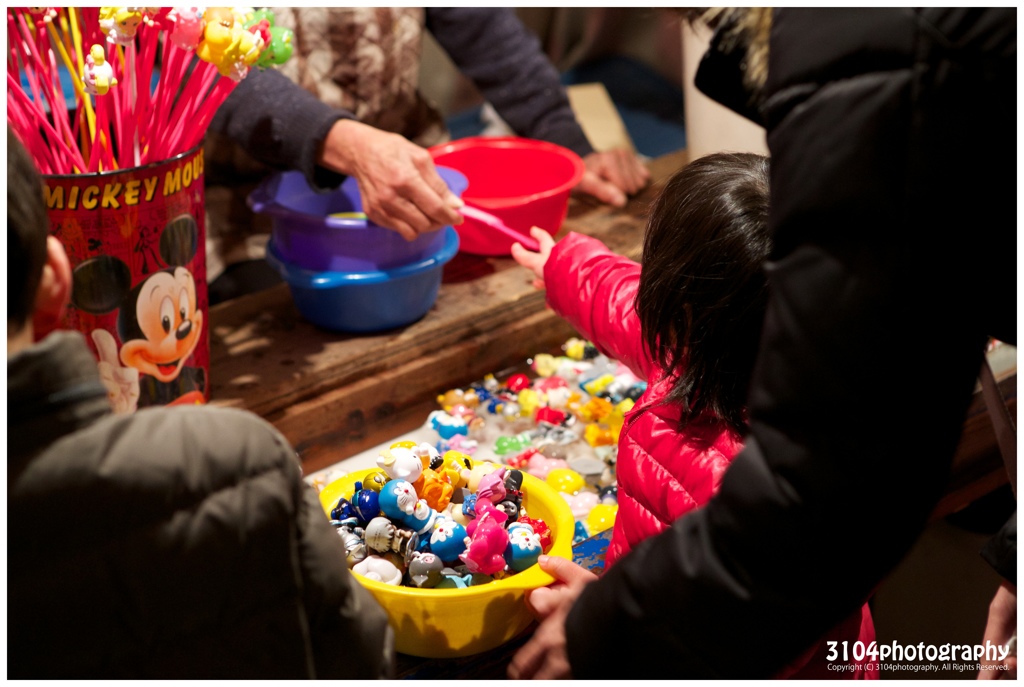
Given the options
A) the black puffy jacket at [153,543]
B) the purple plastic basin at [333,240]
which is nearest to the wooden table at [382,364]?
the purple plastic basin at [333,240]

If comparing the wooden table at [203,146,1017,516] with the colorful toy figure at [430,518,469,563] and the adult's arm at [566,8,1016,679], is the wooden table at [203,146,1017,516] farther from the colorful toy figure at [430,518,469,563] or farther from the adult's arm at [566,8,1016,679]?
the adult's arm at [566,8,1016,679]

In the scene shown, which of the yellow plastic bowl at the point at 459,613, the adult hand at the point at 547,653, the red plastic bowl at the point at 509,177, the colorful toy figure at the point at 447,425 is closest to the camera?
the adult hand at the point at 547,653

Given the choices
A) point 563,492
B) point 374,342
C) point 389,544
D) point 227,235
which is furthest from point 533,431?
point 227,235

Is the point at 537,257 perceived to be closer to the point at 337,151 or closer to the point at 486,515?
the point at 337,151

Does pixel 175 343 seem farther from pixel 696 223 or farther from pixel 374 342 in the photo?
pixel 696 223

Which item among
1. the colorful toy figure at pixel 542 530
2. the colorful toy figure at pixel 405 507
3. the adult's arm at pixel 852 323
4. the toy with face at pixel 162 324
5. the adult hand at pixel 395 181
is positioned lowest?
the colorful toy figure at pixel 542 530

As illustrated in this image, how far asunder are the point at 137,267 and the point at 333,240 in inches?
12.1

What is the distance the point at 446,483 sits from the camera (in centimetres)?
93

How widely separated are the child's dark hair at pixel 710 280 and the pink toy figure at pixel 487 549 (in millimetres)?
198

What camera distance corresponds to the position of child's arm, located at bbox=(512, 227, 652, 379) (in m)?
1.04

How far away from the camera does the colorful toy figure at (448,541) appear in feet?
2.80

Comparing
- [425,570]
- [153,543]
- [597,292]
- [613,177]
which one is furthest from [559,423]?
[153,543]

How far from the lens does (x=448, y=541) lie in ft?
2.80

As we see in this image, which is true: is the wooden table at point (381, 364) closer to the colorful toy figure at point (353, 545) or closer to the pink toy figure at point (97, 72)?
the colorful toy figure at point (353, 545)
